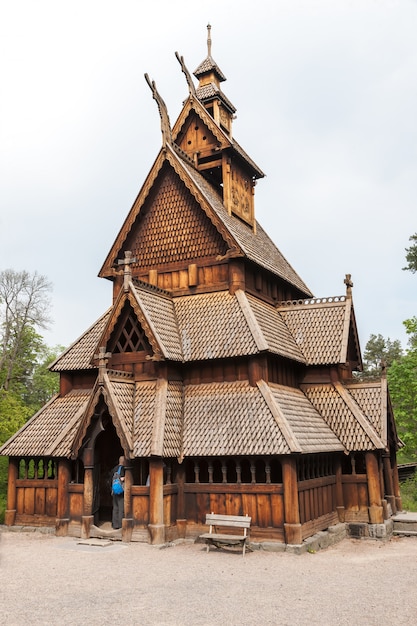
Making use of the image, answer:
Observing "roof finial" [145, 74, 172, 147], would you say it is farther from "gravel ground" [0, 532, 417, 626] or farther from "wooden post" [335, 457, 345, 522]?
"gravel ground" [0, 532, 417, 626]

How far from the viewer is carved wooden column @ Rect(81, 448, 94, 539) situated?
15.9 meters

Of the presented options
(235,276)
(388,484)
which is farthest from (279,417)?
(388,484)

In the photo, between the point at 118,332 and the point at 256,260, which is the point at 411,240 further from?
the point at 118,332

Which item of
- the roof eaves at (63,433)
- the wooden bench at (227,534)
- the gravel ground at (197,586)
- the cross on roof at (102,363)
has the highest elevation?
the cross on roof at (102,363)

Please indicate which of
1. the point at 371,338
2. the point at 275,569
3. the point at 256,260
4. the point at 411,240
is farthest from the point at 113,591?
the point at 371,338

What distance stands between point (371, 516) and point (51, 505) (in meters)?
10.1

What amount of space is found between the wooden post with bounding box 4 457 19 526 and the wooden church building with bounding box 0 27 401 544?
1.5 inches

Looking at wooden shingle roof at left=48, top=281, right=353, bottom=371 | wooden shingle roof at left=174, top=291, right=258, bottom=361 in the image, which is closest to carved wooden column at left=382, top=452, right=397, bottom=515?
wooden shingle roof at left=48, top=281, right=353, bottom=371

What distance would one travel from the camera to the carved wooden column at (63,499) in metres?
16.5

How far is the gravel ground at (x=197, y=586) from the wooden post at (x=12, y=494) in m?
2.14

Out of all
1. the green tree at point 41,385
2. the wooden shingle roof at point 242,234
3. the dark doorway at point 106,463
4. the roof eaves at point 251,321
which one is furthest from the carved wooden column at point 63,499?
the green tree at point 41,385

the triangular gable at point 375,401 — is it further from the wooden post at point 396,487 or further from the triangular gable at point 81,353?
the triangular gable at point 81,353

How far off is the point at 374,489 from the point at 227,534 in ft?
18.3

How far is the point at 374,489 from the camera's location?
1809cm
